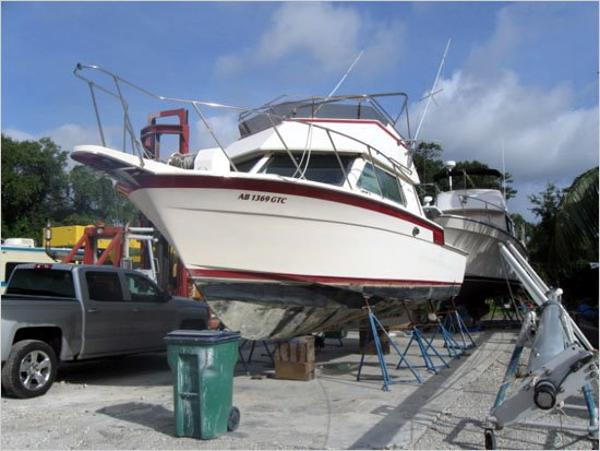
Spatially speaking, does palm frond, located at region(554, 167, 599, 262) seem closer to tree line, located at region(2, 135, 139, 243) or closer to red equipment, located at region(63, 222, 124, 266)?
red equipment, located at region(63, 222, 124, 266)

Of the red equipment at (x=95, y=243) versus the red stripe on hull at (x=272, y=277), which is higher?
the red equipment at (x=95, y=243)

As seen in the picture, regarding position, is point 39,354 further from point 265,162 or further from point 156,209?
point 265,162

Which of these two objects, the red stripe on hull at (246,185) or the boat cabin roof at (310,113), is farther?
the boat cabin roof at (310,113)

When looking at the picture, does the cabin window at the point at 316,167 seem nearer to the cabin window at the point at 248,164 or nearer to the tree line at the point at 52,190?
the cabin window at the point at 248,164

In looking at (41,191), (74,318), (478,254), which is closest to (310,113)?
(74,318)

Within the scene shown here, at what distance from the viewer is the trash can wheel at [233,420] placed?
5809mm

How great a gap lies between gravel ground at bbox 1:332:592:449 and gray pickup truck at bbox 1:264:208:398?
419mm

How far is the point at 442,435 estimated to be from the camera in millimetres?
5641

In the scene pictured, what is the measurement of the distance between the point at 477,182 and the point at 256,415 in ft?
92.9

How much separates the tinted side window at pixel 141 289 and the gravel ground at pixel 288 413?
117cm

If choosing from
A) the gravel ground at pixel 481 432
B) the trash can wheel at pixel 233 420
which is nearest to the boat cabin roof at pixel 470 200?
the gravel ground at pixel 481 432

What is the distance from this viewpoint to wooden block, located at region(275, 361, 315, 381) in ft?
28.2

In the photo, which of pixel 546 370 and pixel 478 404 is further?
pixel 478 404

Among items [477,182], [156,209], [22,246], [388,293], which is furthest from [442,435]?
[477,182]
